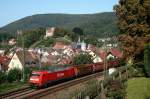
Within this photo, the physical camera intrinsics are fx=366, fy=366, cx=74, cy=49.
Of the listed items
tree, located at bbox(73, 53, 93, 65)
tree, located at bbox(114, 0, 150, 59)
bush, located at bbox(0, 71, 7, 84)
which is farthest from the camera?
tree, located at bbox(73, 53, 93, 65)

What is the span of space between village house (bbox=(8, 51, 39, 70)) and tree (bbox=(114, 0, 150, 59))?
42112 mm

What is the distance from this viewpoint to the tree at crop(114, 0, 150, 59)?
48625mm

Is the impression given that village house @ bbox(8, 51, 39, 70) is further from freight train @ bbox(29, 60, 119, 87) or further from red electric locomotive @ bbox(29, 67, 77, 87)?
red electric locomotive @ bbox(29, 67, 77, 87)

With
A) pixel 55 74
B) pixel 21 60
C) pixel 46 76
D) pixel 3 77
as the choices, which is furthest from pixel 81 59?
pixel 46 76

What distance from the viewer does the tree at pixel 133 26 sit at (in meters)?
48.6

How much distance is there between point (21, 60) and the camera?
93.7 metres

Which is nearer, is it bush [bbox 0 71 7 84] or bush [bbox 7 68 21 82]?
bush [bbox 0 71 7 84]

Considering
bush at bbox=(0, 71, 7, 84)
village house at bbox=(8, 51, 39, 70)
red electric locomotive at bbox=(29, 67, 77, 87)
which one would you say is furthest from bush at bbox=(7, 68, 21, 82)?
village house at bbox=(8, 51, 39, 70)

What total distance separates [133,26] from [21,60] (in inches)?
1952

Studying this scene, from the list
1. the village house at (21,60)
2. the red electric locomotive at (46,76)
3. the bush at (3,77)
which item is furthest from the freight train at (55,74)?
the village house at (21,60)

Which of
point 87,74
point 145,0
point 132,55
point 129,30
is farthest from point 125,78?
point 87,74

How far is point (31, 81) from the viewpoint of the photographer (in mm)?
48906

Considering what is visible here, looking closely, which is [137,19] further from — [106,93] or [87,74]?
[87,74]

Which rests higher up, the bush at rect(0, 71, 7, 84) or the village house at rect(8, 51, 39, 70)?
the village house at rect(8, 51, 39, 70)
